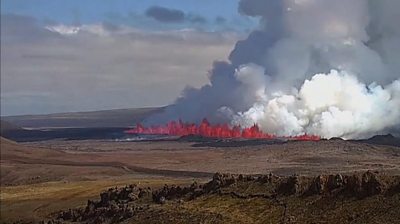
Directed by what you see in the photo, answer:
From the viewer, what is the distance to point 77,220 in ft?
176

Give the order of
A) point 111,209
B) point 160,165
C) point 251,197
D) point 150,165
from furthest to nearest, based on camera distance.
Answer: point 150,165
point 160,165
point 111,209
point 251,197

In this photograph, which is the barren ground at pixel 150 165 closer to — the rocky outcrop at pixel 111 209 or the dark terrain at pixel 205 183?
the dark terrain at pixel 205 183

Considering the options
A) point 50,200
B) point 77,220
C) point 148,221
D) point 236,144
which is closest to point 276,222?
point 148,221

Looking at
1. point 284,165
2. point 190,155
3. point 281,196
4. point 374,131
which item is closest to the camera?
point 281,196

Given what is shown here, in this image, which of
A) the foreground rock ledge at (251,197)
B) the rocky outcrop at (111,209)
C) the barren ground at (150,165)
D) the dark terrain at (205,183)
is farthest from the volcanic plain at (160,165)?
the foreground rock ledge at (251,197)

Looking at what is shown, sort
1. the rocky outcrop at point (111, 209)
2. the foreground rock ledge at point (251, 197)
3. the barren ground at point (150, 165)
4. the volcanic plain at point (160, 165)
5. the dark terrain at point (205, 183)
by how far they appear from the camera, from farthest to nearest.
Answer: the barren ground at point (150, 165) < the volcanic plain at point (160, 165) < the rocky outcrop at point (111, 209) < the dark terrain at point (205, 183) < the foreground rock ledge at point (251, 197)

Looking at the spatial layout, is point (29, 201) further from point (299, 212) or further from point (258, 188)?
point (299, 212)

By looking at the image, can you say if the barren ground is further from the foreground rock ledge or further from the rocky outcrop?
the foreground rock ledge

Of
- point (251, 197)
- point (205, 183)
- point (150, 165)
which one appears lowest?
point (150, 165)

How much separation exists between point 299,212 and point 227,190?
803 centimetres

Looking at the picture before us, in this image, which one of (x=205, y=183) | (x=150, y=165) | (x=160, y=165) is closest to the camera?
(x=205, y=183)

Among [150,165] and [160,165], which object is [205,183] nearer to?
[160,165]

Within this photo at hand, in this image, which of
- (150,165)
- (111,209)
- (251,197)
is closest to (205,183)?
(111,209)

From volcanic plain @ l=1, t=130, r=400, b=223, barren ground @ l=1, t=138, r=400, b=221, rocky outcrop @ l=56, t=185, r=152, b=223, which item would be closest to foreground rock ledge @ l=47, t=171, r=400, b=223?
rocky outcrop @ l=56, t=185, r=152, b=223
